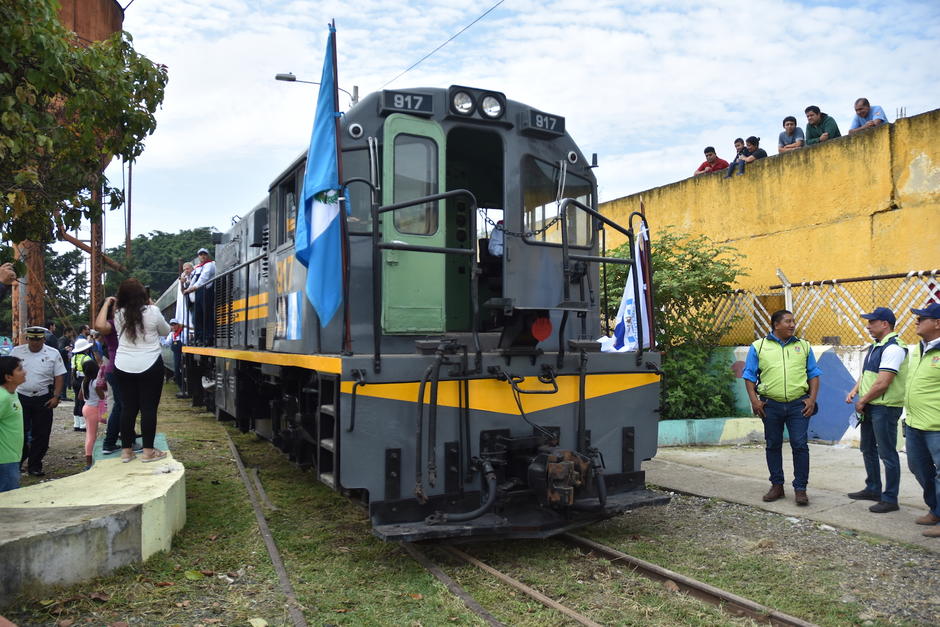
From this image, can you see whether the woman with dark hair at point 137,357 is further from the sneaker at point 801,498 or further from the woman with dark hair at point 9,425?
the sneaker at point 801,498

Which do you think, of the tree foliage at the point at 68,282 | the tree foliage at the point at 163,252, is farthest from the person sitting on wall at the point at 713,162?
the tree foliage at the point at 163,252

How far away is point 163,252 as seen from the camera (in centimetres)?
5447

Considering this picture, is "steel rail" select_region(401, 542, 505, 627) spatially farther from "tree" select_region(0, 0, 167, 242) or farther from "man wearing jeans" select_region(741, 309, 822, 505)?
"tree" select_region(0, 0, 167, 242)

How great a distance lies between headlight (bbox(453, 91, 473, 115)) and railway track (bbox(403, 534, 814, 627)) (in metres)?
3.14

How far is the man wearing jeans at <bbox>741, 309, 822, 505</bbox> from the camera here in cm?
597

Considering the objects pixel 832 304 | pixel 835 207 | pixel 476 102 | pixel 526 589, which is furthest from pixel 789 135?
pixel 526 589

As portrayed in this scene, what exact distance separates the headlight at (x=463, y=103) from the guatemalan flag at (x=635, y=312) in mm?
1607


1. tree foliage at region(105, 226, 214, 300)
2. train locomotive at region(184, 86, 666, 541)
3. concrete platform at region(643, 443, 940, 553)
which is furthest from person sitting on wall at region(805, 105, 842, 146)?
tree foliage at region(105, 226, 214, 300)

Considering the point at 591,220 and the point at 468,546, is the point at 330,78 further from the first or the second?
the point at 468,546

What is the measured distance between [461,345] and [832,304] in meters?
6.61

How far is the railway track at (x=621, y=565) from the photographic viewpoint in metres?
3.71

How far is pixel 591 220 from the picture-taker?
608 cm

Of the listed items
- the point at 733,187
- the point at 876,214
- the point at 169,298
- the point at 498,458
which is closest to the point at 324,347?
the point at 498,458

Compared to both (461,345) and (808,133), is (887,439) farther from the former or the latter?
(808,133)
